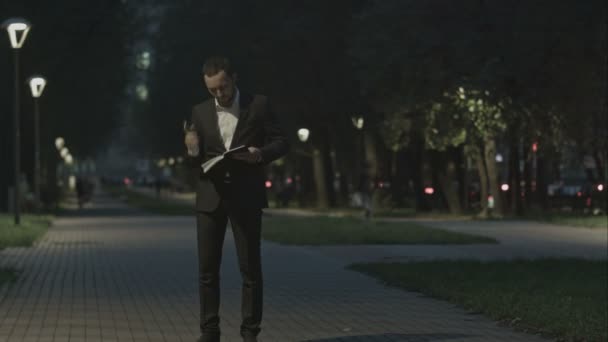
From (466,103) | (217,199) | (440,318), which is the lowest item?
(440,318)

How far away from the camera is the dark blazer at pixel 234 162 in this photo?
9.48 meters

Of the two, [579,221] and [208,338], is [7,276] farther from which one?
[579,221]

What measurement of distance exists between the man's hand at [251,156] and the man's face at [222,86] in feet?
1.13

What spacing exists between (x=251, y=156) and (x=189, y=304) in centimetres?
459

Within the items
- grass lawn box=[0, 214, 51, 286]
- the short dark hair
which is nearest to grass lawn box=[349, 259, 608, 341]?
the short dark hair

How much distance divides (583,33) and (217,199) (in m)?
30.9

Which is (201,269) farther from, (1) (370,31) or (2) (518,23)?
(1) (370,31)

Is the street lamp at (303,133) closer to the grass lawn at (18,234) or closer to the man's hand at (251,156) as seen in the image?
the grass lawn at (18,234)

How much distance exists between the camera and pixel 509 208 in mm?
46219

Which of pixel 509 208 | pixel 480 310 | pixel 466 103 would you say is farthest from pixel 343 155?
pixel 480 310

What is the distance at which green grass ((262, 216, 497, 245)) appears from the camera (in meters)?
27.3

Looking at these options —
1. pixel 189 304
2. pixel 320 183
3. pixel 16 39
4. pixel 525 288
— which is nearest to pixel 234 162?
pixel 189 304

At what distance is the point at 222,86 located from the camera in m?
9.31

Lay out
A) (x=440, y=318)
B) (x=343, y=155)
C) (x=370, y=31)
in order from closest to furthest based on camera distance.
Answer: (x=440, y=318)
(x=370, y=31)
(x=343, y=155)
